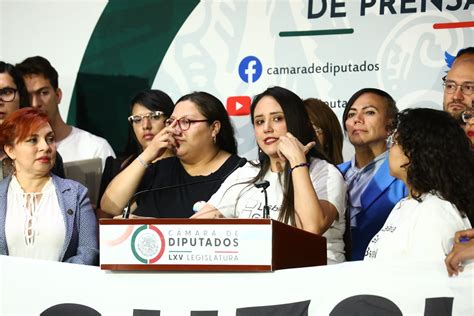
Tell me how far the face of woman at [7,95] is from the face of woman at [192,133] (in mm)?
963

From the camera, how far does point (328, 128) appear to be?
5.16 m

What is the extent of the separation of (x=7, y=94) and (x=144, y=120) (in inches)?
30.8

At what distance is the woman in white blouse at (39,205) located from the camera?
13.9 feet

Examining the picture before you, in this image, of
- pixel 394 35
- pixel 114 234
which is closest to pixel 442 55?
pixel 394 35

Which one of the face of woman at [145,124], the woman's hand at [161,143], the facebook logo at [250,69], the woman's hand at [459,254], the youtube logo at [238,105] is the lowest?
the woman's hand at [459,254]

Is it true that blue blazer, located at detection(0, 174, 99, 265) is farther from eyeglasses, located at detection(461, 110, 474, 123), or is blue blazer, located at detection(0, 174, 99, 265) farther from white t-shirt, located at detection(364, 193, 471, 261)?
eyeglasses, located at detection(461, 110, 474, 123)

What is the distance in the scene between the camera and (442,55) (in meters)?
5.18

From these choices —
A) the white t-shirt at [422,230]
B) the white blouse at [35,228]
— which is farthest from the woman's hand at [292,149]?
the white blouse at [35,228]

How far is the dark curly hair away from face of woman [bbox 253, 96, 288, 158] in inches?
29.6

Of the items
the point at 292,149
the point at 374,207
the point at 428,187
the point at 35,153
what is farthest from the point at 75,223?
the point at 428,187

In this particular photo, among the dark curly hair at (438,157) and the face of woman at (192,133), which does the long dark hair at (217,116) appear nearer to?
the face of woman at (192,133)

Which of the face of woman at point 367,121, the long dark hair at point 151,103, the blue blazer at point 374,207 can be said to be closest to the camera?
the blue blazer at point 374,207

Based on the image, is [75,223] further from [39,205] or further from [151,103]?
[151,103]

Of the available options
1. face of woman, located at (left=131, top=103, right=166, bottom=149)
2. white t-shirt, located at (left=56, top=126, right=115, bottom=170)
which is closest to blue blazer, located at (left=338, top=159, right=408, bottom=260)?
face of woman, located at (left=131, top=103, right=166, bottom=149)
